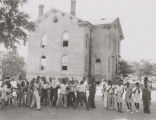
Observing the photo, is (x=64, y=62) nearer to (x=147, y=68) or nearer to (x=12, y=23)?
(x=12, y=23)

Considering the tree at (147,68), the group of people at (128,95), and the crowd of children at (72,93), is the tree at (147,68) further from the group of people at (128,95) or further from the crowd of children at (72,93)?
the group of people at (128,95)

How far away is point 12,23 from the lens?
757 inches

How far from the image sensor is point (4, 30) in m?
19.1

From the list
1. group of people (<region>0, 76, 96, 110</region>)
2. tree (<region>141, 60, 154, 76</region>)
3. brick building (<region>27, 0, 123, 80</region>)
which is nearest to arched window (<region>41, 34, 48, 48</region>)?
brick building (<region>27, 0, 123, 80</region>)

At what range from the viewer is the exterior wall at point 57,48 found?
104 feet

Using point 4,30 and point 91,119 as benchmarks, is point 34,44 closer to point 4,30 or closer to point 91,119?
point 4,30

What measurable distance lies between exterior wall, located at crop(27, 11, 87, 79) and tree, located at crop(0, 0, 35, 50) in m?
12.6

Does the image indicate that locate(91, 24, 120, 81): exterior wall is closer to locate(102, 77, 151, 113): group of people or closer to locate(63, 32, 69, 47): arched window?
locate(63, 32, 69, 47): arched window

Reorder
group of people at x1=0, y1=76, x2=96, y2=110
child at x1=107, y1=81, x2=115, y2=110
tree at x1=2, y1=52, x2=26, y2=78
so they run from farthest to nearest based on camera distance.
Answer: tree at x1=2, y1=52, x2=26, y2=78, child at x1=107, y1=81, x2=115, y2=110, group of people at x1=0, y1=76, x2=96, y2=110

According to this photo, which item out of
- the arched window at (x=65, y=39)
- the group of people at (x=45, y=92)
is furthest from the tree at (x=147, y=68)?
the group of people at (x=45, y=92)

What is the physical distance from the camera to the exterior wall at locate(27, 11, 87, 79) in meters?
31.8

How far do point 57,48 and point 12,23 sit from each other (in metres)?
14.2

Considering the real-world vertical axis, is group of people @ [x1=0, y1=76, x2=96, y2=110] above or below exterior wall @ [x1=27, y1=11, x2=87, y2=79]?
below

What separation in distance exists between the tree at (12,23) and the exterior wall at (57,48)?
12.6m
